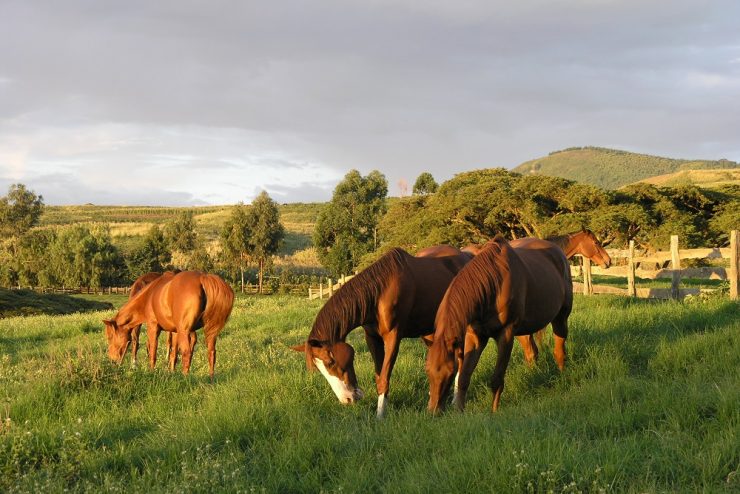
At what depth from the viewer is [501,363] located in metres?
5.97

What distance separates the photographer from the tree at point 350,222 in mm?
53656

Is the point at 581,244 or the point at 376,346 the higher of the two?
the point at 581,244

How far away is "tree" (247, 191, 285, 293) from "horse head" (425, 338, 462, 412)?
50.0 meters

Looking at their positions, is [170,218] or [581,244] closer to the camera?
[581,244]

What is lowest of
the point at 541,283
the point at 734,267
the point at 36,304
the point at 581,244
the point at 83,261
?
the point at 36,304

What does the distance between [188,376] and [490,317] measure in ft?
13.0

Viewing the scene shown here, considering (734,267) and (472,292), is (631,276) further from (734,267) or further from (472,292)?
(472,292)

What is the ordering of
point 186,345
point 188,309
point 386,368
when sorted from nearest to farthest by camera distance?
point 386,368 → point 188,309 → point 186,345

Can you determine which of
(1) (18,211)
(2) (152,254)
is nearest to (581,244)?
(2) (152,254)

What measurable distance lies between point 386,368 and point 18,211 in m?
67.9

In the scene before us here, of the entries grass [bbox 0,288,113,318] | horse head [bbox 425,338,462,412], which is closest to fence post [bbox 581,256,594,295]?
horse head [bbox 425,338,462,412]

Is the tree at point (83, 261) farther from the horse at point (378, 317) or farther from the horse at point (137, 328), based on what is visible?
the horse at point (378, 317)

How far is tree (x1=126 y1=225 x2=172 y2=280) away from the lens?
182 feet

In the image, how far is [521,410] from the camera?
18.1 feet
